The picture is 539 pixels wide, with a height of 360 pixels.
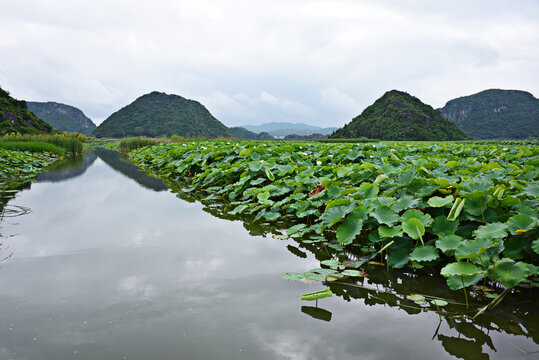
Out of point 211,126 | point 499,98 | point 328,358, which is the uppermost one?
point 499,98

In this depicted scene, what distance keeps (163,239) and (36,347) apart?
1.56 metres

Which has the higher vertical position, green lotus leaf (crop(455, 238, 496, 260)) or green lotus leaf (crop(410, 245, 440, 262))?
green lotus leaf (crop(455, 238, 496, 260))

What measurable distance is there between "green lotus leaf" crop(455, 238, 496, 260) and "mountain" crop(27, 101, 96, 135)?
130 meters

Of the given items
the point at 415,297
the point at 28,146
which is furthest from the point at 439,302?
the point at 28,146

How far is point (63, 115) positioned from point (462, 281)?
477 feet

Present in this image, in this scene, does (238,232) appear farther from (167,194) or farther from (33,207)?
(33,207)

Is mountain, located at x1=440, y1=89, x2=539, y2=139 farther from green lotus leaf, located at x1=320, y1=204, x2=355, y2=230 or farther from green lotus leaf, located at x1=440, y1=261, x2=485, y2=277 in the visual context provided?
green lotus leaf, located at x1=440, y1=261, x2=485, y2=277

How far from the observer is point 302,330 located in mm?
1514

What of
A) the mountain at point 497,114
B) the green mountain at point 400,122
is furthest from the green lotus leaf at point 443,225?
the mountain at point 497,114

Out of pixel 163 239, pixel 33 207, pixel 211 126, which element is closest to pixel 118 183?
pixel 33 207

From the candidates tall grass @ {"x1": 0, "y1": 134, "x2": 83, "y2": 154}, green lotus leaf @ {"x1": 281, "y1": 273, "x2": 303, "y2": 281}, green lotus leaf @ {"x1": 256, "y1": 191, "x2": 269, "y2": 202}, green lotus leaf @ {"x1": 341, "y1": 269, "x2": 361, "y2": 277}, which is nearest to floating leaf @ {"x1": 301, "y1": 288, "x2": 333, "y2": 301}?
Answer: green lotus leaf @ {"x1": 281, "y1": 273, "x2": 303, "y2": 281}

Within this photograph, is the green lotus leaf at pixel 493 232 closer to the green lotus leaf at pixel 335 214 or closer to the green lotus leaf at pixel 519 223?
the green lotus leaf at pixel 519 223

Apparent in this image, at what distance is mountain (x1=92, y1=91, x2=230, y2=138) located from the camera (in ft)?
240

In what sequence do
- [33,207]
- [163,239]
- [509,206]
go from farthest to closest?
[33,207] → [163,239] → [509,206]
